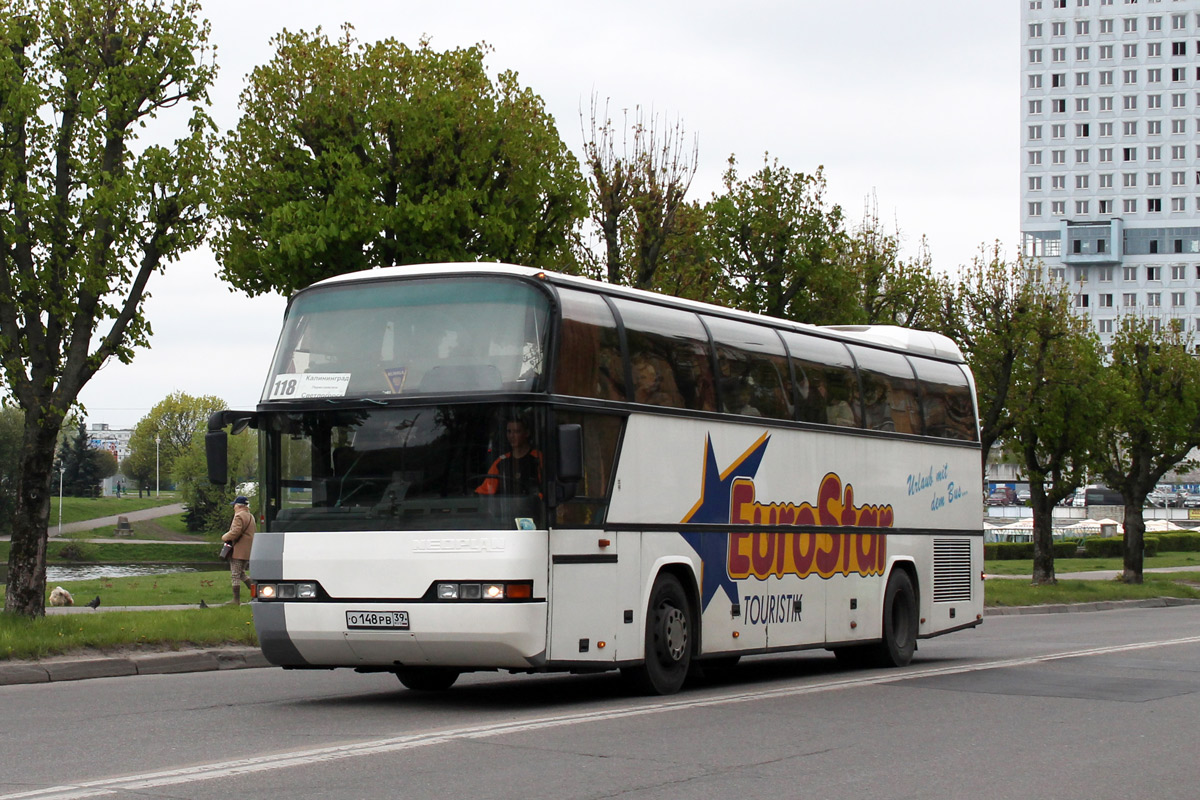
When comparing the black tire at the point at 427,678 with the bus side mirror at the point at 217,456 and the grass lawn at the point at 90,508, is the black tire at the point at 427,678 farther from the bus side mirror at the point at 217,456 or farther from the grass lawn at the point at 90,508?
the grass lawn at the point at 90,508

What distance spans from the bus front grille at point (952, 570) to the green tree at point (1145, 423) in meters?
24.8

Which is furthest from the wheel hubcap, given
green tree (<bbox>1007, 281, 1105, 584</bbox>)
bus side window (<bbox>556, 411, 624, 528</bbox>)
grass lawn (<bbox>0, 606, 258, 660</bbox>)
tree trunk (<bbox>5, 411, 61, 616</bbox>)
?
green tree (<bbox>1007, 281, 1105, 584</bbox>)

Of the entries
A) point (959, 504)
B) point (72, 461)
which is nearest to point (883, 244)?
point (959, 504)

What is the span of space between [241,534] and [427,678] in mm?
10826

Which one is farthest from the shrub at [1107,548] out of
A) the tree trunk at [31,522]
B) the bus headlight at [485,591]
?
the bus headlight at [485,591]

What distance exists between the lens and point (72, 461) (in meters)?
164

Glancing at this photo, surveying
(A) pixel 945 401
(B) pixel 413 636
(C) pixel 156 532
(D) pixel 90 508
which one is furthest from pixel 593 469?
(D) pixel 90 508

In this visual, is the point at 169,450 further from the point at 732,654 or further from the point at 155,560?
the point at 732,654

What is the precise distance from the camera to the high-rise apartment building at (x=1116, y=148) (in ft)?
479

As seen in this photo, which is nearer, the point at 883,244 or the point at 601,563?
the point at 601,563

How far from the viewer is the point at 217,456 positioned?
462 inches

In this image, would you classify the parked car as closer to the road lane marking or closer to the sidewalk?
the sidewalk

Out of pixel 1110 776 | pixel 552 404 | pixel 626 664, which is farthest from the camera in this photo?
pixel 626 664

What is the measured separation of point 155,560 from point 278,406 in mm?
80968
